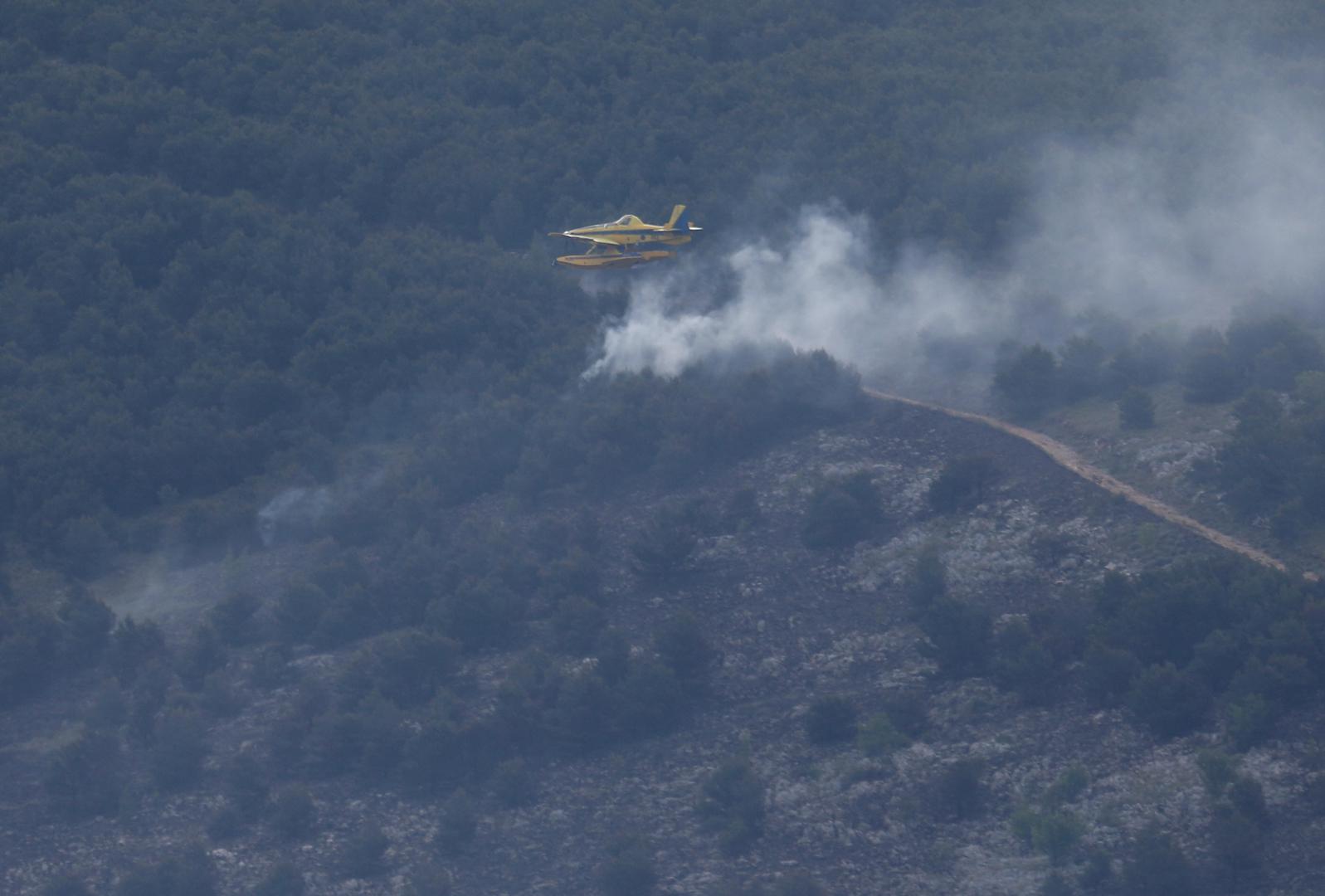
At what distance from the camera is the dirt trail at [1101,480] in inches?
1821

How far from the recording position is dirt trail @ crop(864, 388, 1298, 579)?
4625 centimetres

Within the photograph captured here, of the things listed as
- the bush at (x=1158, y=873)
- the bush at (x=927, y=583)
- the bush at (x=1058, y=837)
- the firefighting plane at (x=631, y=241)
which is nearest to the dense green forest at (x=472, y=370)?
the bush at (x=1058, y=837)

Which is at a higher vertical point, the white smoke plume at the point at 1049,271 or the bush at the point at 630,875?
the white smoke plume at the point at 1049,271

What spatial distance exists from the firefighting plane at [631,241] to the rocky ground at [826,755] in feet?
30.2

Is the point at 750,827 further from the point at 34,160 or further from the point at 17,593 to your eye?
the point at 34,160

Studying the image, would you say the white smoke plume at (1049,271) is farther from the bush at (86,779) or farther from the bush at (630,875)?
the bush at (630,875)

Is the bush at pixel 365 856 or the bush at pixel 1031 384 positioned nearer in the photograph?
the bush at pixel 365 856

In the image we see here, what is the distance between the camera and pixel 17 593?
5703 cm

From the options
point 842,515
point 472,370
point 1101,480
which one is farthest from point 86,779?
point 1101,480

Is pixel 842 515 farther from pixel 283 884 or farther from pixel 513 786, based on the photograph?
pixel 283 884

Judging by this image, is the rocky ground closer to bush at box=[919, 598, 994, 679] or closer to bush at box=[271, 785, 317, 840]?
bush at box=[271, 785, 317, 840]

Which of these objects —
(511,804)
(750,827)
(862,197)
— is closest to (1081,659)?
(750,827)

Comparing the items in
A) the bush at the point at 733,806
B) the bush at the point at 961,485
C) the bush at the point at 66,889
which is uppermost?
the bush at the point at 961,485

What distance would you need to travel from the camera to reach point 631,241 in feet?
195
